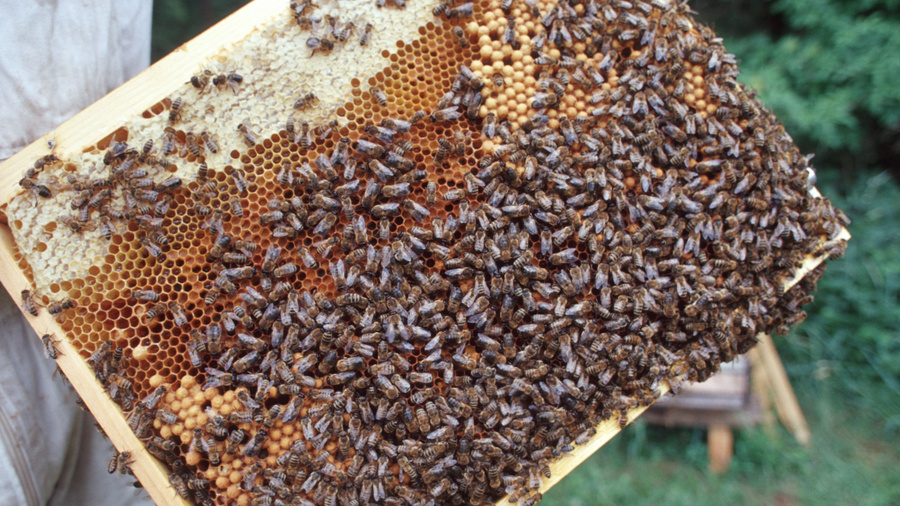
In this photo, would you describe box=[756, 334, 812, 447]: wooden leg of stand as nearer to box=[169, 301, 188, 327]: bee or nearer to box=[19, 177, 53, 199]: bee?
box=[169, 301, 188, 327]: bee

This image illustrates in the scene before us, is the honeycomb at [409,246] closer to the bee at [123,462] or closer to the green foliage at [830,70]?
the bee at [123,462]

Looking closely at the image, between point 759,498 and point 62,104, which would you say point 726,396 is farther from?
point 62,104

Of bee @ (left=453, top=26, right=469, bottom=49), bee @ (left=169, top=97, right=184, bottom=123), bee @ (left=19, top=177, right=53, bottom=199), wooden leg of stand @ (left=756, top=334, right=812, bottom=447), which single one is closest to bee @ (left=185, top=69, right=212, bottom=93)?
bee @ (left=169, top=97, right=184, bottom=123)

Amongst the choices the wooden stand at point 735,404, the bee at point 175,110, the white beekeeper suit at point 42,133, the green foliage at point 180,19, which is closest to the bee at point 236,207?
the bee at point 175,110

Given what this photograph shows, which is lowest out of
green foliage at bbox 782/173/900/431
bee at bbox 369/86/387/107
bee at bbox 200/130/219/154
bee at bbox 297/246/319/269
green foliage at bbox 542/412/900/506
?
green foliage at bbox 542/412/900/506

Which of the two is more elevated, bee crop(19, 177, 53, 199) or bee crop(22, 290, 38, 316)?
bee crop(19, 177, 53, 199)

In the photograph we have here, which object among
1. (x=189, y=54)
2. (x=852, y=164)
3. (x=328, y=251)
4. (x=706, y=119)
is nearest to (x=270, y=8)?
(x=189, y=54)

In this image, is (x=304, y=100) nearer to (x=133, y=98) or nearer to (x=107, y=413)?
(x=133, y=98)
